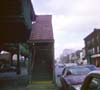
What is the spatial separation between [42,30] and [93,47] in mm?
71658

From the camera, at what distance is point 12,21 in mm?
17828

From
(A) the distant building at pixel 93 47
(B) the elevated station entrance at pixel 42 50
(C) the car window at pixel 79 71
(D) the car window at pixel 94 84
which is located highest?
(A) the distant building at pixel 93 47

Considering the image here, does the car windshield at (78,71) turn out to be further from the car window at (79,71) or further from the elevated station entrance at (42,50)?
the elevated station entrance at (42,50)

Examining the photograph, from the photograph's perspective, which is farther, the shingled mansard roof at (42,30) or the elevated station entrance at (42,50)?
the elevated station entrance at (42,50)

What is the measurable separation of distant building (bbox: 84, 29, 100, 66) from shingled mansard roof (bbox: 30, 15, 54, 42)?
57520 millimetres

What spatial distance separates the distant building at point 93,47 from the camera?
90000mm

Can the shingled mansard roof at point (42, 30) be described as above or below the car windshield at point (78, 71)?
above

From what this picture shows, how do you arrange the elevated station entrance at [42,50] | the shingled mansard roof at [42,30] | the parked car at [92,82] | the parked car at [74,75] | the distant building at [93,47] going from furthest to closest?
1. the distant building at [93,47]
2. the elevated station entrance at [42,50]
3. the shingled mansard roof at [42,30]
4. the parked car at [74,75]
5. the parked car at [92,82]

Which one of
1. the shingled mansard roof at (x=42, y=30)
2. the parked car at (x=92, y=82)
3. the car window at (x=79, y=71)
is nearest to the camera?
the parked car at (x=92, y=82)

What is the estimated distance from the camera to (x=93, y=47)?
9675cm

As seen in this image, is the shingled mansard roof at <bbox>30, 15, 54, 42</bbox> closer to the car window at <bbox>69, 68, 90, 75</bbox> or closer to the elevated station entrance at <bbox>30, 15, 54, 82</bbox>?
the elevated station entrance at <bbox>30, 15, 54, 82</bbox>

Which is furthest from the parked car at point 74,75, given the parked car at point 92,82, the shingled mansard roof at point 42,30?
the shingled mansard roof at point 42,30

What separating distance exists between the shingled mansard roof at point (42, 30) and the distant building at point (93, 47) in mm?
57520

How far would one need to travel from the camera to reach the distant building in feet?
295
